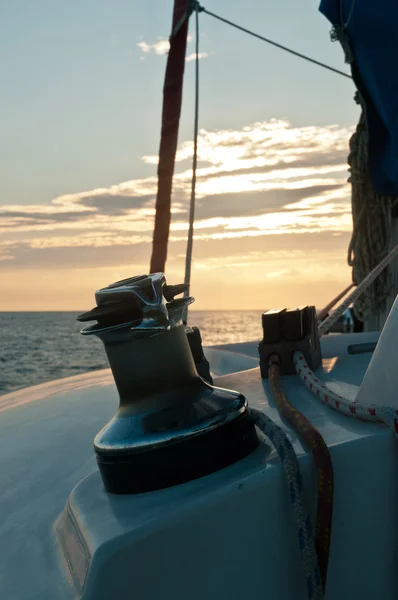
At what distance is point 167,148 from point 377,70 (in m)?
1.07

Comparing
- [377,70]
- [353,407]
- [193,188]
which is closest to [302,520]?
[353,407]

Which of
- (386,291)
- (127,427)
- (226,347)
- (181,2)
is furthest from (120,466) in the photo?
(181,2)

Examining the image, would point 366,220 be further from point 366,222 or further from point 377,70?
point 377,70

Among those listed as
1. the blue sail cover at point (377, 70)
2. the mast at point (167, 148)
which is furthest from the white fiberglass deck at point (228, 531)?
the blue sail cover at point (377, 70)

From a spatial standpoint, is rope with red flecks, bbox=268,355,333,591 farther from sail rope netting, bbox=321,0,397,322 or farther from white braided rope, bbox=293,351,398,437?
sail rope netting, bbox=321,0,397,322

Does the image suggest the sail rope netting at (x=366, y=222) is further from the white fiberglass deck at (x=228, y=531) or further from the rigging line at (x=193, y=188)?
the white fiberglass deck at (x=228, y=531)

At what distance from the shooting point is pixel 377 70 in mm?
2625

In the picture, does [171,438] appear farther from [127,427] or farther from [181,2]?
[181,2]

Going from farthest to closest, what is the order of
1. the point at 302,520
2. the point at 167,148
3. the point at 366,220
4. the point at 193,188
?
the point at 366,220, the point at 167,148, the point at 193,188, the point at 302,520

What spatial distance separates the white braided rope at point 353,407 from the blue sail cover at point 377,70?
2.03m

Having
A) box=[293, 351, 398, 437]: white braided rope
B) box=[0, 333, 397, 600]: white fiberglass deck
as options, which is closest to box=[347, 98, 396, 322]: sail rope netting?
box=[293, 351, 398, 437]: white braided rope

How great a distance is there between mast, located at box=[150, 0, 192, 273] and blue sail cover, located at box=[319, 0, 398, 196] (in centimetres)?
82

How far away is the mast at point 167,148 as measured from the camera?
112 inches

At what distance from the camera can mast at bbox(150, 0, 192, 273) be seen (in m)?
2.85
